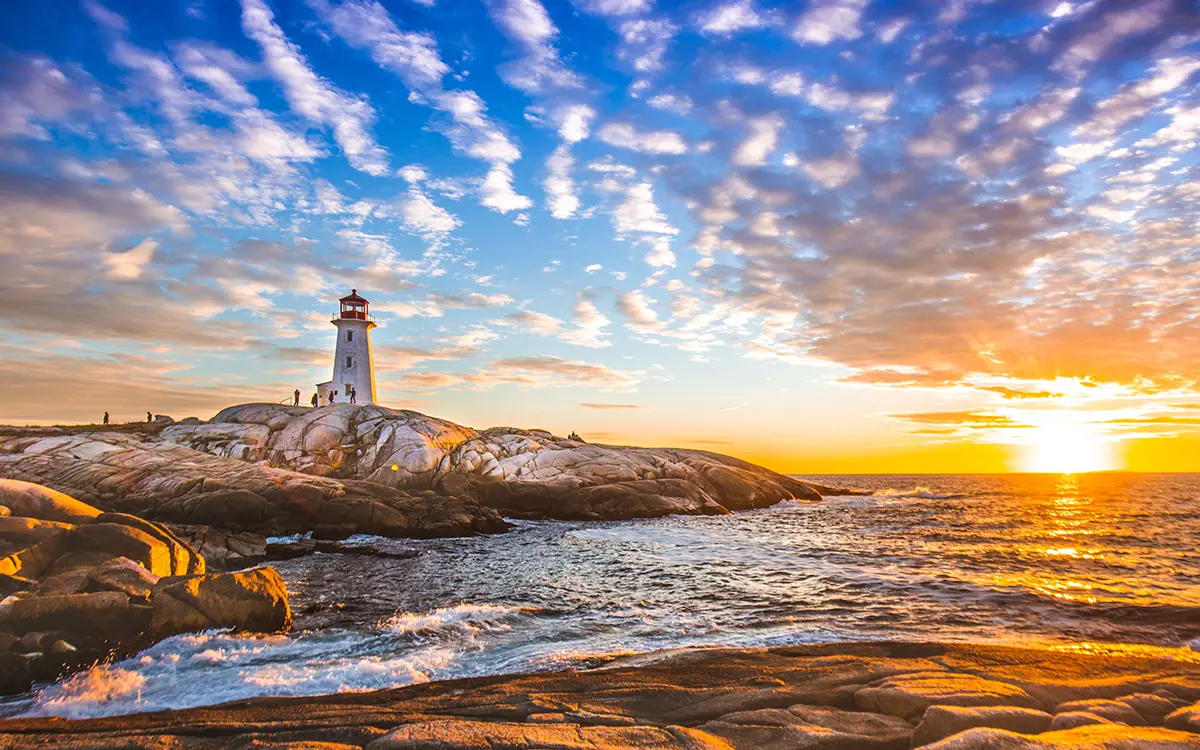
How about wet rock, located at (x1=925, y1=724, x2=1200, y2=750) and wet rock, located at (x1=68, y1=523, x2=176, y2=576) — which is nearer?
wet rock, located at (x1=925, y1=724, x2=1200, y2=750)

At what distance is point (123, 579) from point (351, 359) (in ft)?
142

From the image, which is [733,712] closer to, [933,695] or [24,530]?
[933,695]

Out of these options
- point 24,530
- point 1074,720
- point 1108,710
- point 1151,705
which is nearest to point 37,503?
point 24,530

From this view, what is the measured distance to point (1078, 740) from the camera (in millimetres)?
5922

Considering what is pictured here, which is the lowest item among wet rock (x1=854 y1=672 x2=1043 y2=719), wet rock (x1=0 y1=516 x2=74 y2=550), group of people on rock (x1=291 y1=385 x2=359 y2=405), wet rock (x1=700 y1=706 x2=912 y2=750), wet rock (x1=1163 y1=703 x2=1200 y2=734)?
wet rock (x1=700 y1=706 x2=912 y2=750)

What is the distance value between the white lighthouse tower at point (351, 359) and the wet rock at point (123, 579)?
41.0 meters

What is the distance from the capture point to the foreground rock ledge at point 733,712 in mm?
6195

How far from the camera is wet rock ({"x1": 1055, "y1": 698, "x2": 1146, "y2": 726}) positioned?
680 cm

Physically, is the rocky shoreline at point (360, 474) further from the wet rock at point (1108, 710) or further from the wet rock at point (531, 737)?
the wet rock at point (1108, 710)

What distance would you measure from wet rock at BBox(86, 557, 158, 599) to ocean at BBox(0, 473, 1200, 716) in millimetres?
1508

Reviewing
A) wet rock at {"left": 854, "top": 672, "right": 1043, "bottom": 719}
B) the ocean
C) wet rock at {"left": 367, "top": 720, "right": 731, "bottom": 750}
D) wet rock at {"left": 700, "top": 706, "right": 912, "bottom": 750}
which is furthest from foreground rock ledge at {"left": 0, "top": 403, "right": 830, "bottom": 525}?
wet rock at {"left": 854, "top": 672, "right": 1043, "bottom": 719}

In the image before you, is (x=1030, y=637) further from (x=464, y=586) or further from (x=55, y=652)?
(x=55, y=652)

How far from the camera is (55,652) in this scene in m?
9.70

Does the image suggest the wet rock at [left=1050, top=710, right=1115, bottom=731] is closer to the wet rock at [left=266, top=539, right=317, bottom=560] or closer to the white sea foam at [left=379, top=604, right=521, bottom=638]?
the white sea foam at [left=379, top=604, right=521, bottom=638]
